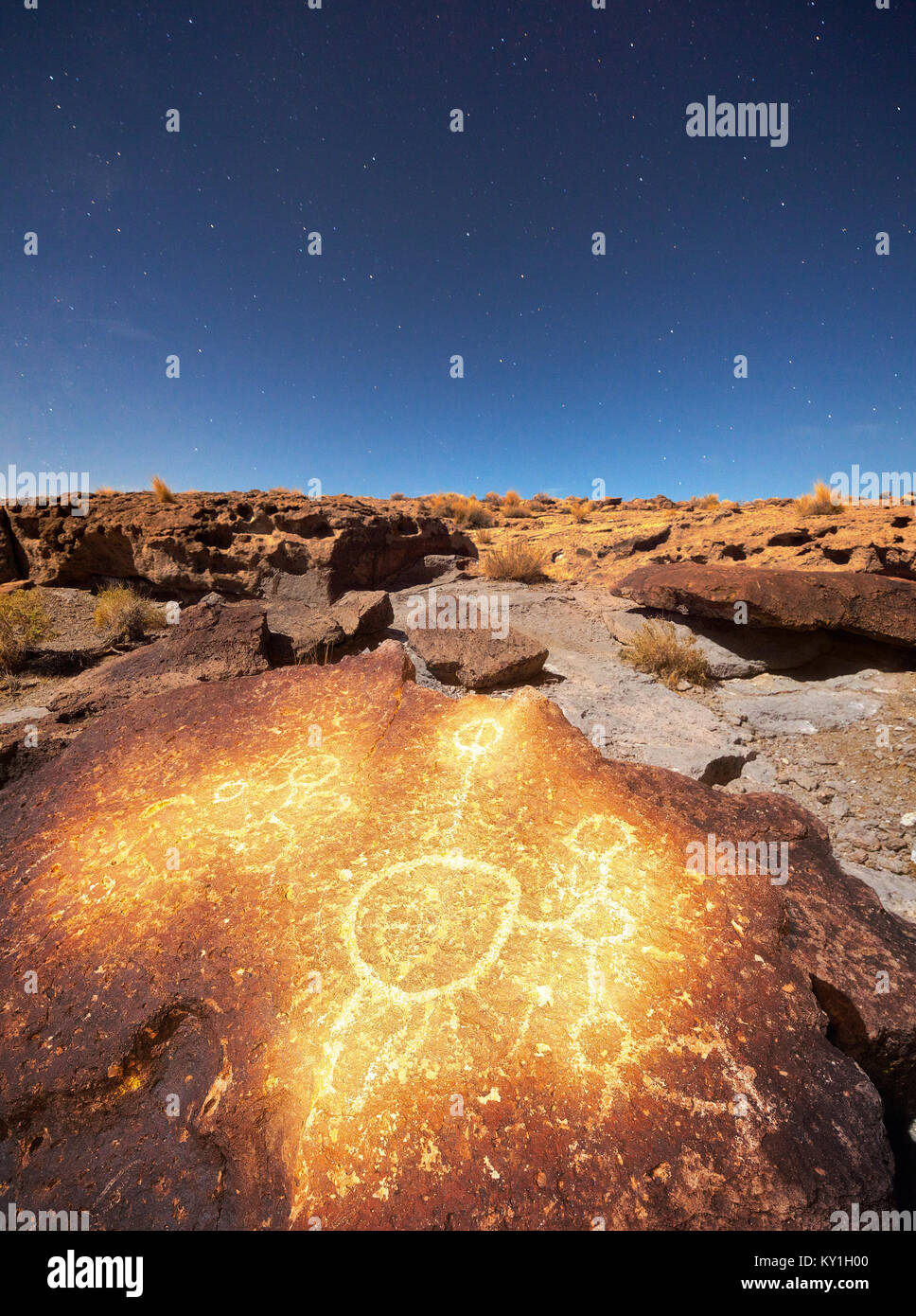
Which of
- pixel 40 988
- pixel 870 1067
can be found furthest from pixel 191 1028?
pixel 870 1067

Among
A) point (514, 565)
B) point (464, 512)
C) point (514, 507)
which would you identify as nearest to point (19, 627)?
point (514, 565)

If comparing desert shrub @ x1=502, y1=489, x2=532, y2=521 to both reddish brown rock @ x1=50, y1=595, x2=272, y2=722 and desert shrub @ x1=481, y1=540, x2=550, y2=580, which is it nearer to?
desert shrub @ x1=481, y1=540, x2=550, y2=580

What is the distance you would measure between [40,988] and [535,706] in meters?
1.64

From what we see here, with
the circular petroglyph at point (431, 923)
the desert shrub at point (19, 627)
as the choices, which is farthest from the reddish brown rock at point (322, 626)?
the desert shrub at point (19, 627)

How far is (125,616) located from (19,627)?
3.51 feet

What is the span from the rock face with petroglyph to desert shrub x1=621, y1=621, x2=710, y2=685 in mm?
3795

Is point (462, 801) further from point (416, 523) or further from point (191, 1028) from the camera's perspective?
point (416, 523)

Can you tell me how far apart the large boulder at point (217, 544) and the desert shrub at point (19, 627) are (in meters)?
1.15

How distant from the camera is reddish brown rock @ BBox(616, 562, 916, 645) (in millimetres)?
5070

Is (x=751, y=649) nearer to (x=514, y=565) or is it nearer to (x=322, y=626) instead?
(x=514, y=565)

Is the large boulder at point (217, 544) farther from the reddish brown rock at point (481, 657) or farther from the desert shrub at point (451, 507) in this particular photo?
the desert shrub at point (451, 507)

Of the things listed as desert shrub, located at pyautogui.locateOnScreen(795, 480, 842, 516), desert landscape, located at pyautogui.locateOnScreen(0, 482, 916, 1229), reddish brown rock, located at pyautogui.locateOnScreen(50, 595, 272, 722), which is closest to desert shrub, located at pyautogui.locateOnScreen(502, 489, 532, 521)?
desert shrub, located at pyautogui.locateOnScreen(795, 480, 842, 516)

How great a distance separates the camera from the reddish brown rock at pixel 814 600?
5.07 metres

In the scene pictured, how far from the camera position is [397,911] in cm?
130
